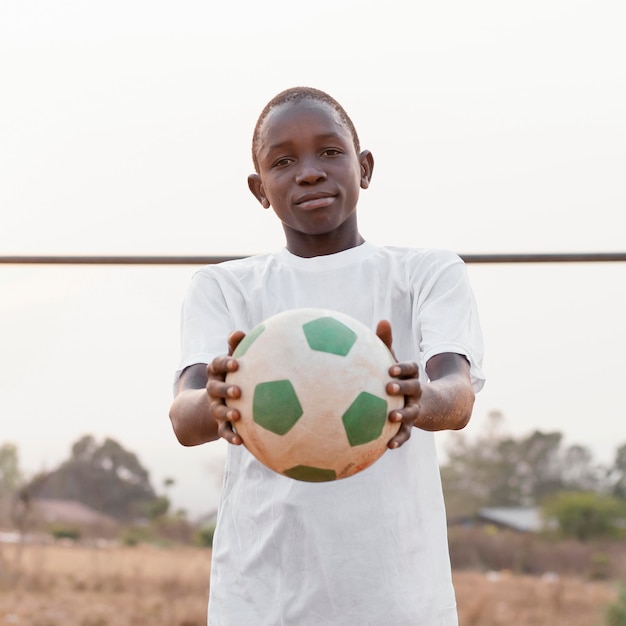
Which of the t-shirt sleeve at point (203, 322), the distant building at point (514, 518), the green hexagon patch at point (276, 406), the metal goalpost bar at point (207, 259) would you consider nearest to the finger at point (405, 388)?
the green hexagon patch at point (276, 406)

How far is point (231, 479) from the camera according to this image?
5.91 ft

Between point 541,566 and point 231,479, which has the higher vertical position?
point 231,479

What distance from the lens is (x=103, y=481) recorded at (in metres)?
5.56

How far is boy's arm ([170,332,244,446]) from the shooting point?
1358mm

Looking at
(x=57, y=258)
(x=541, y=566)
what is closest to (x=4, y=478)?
(x=57, y=258)

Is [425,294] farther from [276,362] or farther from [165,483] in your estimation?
[165,483]

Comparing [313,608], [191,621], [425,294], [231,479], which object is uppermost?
[425,294]

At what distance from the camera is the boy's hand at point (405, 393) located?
1.32 m

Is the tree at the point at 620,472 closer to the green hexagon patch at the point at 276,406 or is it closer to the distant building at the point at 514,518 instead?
the distant building at the point at 514,518

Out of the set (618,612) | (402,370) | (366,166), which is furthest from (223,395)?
(618,612)

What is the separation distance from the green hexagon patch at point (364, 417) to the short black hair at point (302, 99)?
0.73 m

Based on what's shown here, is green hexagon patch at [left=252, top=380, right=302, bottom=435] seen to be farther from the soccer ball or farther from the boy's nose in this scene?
the boy's nose

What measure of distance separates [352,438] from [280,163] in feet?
2.28

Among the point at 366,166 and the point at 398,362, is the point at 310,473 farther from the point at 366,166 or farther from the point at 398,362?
the point at 366,166
